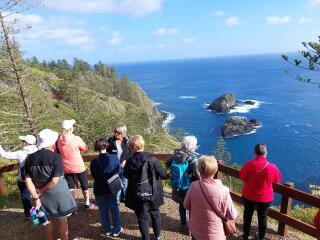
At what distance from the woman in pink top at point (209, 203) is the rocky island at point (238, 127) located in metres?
72.3

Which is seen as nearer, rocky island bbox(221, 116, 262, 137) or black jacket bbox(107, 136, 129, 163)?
black jacket bbox(107, 136, 129, 163)

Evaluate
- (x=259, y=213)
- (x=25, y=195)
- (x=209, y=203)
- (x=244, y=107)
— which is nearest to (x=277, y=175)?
(x=259, y=213)

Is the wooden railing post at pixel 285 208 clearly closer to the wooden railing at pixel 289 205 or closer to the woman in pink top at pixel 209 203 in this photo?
the wooden railing at pixel 289 205

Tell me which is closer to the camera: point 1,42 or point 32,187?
point 32,187

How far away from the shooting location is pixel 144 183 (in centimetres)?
559

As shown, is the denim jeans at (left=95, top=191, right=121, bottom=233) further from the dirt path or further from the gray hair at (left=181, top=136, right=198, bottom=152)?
the gray hair at (left=181, top=136, right=198, bottom=152)

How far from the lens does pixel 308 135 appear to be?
6919 cm

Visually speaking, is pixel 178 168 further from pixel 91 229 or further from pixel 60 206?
pixel 91 229

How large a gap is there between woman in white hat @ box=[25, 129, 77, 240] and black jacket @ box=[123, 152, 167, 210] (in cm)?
101

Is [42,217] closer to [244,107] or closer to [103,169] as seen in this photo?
[103,169]

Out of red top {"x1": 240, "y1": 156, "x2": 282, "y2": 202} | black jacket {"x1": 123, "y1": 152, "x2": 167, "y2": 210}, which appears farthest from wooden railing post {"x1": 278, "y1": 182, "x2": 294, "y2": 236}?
black jacket {"x1": 123, "y1": 152, "x2": 167, "y2": 210}

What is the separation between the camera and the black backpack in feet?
18.2

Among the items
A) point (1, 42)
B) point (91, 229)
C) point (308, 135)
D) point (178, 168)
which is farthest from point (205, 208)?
point (308, 135)

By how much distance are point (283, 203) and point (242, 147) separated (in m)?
62.1
